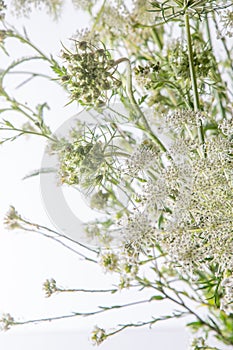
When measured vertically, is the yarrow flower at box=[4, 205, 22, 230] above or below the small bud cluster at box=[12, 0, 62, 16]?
below

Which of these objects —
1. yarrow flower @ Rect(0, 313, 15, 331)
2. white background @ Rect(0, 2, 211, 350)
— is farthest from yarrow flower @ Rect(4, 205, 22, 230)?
white background @ Rect(0, 2, 211, 350)

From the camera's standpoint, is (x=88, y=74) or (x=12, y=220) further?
(x=12, y=220)

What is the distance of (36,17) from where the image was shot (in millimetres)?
1285

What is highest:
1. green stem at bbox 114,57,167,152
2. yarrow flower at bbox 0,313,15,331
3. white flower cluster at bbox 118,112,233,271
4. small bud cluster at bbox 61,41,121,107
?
green stem at bbox 114,57,167,152

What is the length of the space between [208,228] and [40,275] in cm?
106

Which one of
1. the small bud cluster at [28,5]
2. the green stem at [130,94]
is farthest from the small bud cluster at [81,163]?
the small bud cluster at [28,5]

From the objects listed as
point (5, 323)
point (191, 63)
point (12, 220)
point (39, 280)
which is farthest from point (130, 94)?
point (39, 280)

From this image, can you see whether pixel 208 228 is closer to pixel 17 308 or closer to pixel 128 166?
pixel 128 166

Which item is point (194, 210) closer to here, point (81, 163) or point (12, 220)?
point (81, 163)

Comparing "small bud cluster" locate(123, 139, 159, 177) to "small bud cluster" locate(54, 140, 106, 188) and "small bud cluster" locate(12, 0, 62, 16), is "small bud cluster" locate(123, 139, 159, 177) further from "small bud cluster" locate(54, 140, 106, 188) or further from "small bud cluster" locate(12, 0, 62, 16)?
"small bud cluster" locate(12, 0, 62, 16)

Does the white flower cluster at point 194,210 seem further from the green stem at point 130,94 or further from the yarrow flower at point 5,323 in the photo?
the yarrow flower at point 5,323

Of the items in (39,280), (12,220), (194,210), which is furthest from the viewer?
(39,280)

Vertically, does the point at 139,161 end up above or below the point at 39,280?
below

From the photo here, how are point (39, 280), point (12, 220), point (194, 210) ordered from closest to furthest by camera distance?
1. point (194, 210)
2. point (12, 220)
3. point (39, 280)
